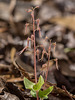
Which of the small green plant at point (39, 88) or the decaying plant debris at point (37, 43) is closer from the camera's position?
the small green plant at point (39, 88)

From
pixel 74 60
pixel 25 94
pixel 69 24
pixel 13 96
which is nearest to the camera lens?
pixel 13 96

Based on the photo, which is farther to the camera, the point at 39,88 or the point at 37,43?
the point at 37,43

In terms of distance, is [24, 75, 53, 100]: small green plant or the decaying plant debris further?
the decaying plant debris

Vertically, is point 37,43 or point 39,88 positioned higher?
point 37,43

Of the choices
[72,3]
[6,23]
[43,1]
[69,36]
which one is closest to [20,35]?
[6,23]

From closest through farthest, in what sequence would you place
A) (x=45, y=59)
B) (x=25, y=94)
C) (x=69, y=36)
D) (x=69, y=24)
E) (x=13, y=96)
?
(x=13, y=96) < (x=25, y=94) < (x=45, y=59) < (x=69, y=36) < (x=69, y=24)

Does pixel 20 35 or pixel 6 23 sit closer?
pixel 20 35

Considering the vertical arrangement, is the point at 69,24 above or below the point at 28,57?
above

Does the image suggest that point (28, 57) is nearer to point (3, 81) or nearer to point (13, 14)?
point (3, 81)
